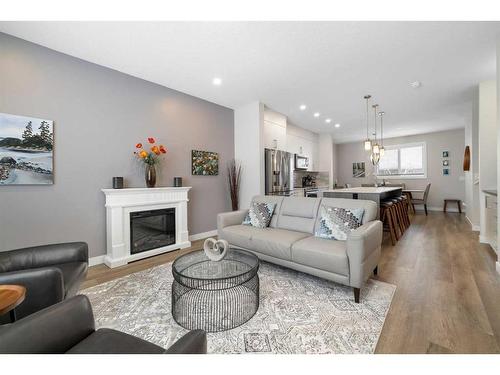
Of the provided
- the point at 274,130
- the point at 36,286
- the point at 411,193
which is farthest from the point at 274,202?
the point at 411,193

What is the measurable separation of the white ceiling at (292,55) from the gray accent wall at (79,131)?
226 millimetres

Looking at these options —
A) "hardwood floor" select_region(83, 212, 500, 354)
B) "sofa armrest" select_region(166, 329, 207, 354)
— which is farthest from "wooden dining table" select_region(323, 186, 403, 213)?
"sofa armrest" select_region(166, 329, 207, 354)

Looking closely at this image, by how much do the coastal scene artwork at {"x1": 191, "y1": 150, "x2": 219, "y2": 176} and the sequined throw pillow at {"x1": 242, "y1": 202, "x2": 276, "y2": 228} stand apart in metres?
1.50

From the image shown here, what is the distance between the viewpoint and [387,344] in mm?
1429

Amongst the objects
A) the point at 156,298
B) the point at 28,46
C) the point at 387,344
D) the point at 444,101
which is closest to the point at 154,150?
the point at 28,46

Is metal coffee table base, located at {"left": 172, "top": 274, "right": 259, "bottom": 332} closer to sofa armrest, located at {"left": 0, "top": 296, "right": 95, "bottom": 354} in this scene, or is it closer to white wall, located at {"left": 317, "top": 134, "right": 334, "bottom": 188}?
sofa armrest, located at {"left": 0, "top": 296, "right": 95, "bottom": 354}

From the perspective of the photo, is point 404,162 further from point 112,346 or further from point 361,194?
point 112,346

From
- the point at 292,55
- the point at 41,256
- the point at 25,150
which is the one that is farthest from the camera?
the point at 292,55

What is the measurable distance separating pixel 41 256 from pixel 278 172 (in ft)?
12.8

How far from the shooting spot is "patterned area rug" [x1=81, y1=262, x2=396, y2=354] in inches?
57.4

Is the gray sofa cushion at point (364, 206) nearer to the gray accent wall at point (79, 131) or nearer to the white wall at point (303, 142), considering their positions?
the gray accent wall at point (79, 131)

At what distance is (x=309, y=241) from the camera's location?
2.31m

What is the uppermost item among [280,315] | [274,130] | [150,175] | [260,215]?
[274,130]

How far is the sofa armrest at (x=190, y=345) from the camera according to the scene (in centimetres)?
73
